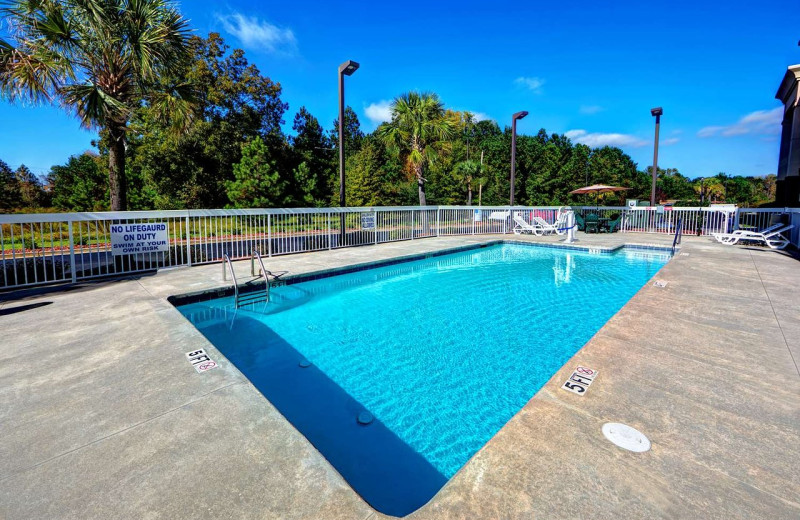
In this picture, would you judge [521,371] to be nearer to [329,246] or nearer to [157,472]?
[157,472]

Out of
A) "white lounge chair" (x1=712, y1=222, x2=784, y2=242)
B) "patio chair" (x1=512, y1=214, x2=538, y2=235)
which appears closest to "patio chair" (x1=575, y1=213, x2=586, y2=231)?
"patio chair" (x1=512, y1=214, x2=538, y2=235)

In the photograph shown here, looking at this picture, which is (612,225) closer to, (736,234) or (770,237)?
(736,234)

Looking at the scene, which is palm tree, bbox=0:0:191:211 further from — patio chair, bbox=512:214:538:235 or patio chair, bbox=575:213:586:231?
patio chair, bbox=575:213:586:231

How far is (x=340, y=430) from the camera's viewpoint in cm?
284

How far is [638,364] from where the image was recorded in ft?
9.41

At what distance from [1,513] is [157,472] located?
55 cm

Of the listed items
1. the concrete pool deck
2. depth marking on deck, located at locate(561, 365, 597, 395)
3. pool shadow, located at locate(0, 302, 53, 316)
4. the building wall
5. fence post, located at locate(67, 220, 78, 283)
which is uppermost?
the building wall

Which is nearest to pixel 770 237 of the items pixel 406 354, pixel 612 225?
pixel 612 225

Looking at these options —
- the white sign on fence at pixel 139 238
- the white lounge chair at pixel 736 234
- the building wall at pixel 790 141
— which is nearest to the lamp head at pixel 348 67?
the white sign on fence at pixel 139 238

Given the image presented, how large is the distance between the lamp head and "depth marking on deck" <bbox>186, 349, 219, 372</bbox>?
9200 millimetres

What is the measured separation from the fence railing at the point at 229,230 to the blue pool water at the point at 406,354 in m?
2.56

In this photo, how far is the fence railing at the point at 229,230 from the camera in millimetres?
6137

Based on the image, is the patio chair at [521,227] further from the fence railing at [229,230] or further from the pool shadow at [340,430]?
the pool shadow at [340,430]

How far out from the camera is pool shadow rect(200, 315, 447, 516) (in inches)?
89.4
